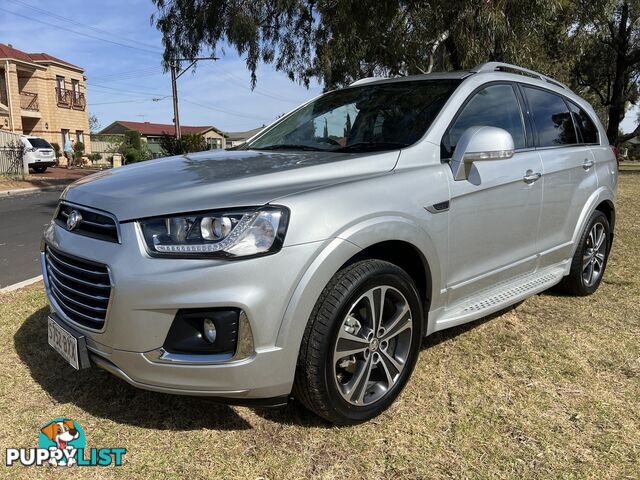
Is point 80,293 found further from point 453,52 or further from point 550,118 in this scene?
point 453,52

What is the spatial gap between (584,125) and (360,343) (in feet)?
10.4

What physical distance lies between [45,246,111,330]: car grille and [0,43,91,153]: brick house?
113ft

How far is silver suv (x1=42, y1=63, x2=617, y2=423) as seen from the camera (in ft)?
7.21

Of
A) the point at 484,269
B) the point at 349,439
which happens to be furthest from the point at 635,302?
the point at 349,439

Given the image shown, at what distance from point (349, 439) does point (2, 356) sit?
7.78 feet

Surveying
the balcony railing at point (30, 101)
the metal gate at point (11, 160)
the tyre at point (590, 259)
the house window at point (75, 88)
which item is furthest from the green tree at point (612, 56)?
the house window at point (75, 88)

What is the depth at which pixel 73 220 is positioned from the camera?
8.50 feet

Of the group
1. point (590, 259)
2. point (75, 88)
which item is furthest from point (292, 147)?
point (75, 88)

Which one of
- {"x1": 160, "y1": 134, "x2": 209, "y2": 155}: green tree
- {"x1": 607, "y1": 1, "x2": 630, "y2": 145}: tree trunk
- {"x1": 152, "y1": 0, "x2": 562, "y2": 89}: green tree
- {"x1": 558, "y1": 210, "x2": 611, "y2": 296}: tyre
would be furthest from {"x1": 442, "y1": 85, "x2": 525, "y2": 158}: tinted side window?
{"x1": 607, "y1": 1, "x2": 630, "y2": 145}: tree trunk

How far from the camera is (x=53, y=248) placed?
2.72m

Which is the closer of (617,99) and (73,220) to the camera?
(73,220)

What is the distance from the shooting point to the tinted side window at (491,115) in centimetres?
318

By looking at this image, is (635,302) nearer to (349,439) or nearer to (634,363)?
(634,363)

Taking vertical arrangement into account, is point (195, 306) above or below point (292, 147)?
below
